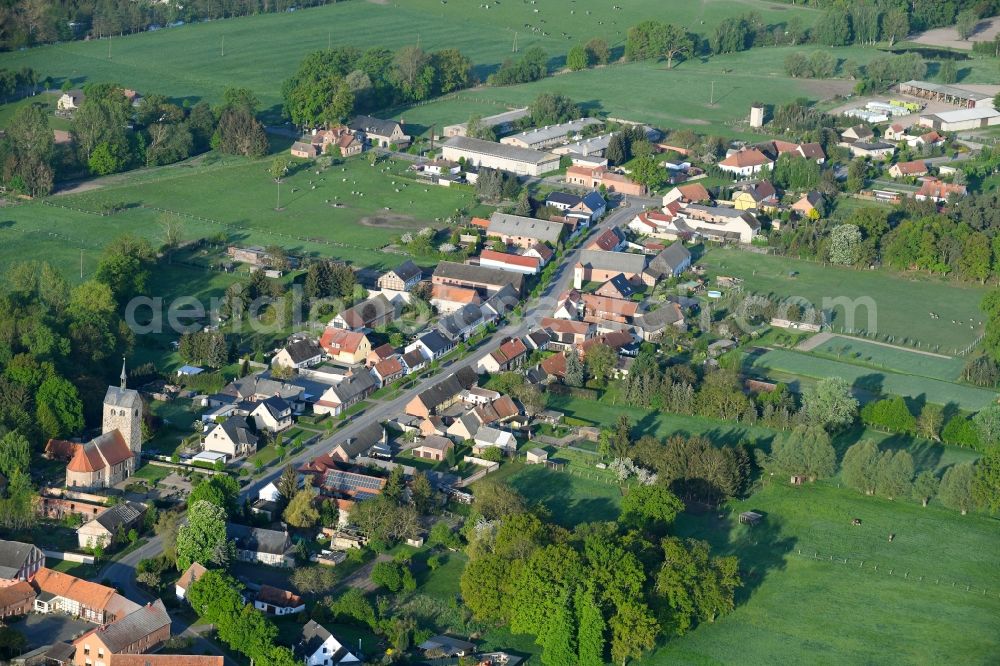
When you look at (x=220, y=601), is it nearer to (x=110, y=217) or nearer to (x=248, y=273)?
(x=248, y=273)

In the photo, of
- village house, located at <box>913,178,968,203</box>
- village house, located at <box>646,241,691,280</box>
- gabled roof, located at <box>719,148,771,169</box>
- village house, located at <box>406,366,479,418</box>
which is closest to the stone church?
village house, located at <box>406,366,479,418</box>

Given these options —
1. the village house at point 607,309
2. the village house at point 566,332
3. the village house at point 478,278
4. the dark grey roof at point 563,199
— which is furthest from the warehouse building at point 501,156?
the village house at point 566,332

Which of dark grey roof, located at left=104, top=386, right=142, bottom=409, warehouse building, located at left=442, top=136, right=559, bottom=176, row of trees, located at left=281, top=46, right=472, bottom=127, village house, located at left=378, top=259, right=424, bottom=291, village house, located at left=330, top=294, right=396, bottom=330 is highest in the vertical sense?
row of trees, located at left=281, top=46, right=472, bottom=127

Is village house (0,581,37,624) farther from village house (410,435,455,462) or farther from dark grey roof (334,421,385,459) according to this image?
village house (410,435,455,462)

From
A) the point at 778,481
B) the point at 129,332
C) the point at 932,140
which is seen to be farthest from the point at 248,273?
the point at 932,140

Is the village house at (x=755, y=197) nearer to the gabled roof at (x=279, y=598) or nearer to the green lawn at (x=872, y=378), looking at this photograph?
the green lawn at (x=872, y=378)
